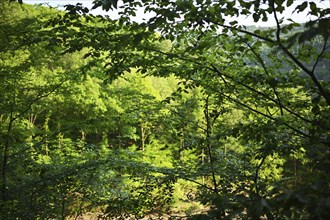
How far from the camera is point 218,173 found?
3797 mm

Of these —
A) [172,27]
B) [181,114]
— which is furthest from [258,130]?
[181,114]

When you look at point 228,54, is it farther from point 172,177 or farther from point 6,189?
point 6,189

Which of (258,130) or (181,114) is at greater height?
(181,114)

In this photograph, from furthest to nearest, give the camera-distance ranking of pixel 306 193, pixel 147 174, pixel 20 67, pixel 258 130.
Answer: pixel 20 67 < pixel 147 174 < pixel 258 130 < pixel 306 193

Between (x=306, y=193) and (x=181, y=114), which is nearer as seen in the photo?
(x=306, y=193)

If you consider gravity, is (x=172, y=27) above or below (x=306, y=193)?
above

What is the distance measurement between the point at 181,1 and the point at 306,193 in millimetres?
1449

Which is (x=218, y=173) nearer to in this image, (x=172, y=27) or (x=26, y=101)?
(x=172, y=27)

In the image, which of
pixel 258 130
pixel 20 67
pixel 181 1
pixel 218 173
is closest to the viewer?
pixel 181 1

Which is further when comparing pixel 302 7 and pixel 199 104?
pixel 199 104

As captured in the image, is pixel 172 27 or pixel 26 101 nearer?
pixel 172 27

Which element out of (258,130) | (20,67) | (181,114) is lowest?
(258,130)

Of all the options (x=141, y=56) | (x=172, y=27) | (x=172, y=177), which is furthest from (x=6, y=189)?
(x=172, y=27)

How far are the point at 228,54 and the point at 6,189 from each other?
4.19m
